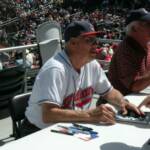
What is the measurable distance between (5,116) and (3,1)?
94.4ft

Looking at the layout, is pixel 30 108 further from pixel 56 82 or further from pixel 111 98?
pixel 111 98

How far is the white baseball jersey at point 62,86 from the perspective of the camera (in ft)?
6.64

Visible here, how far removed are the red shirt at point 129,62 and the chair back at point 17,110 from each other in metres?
0.64

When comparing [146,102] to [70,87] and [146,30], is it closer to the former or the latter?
[70,87]

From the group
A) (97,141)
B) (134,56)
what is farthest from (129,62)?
(97,141)

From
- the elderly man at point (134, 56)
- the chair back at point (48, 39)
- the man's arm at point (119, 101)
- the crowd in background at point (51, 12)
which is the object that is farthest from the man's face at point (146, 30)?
the crowd in background at point (51, 12)

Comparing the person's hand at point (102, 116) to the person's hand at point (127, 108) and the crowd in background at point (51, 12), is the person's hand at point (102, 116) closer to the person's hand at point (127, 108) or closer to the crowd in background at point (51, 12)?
the person's hand at point (127, 108)

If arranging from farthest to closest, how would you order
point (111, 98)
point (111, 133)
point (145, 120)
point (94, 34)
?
point (111, 98) → point (94, 34) → point (145, 120) → point (111, 133)

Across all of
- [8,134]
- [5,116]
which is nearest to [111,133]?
[8,134]

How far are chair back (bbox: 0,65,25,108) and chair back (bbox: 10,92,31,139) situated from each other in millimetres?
1282

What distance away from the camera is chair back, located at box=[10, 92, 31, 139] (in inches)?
90.4

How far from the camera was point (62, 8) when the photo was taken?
35125mm

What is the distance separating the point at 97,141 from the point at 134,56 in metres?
0.99

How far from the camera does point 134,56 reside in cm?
260
